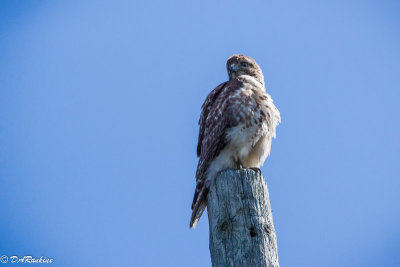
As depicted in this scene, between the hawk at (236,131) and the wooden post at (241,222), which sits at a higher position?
the hawk at (236,131)

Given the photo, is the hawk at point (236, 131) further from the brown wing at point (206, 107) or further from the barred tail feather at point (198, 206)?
the barred tail feather at point (198, 206)

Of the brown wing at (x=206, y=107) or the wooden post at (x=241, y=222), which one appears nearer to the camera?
the wooden post at (x=241, y=222)

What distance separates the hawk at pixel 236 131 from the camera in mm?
5027

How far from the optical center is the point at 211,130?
523 cm

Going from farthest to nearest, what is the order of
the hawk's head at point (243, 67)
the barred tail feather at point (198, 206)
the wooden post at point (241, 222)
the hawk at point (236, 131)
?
1. the hawk's head at point (243, 67)
2. the hawk at point (236, 131)
3. the barred tail feather at point (198, 206)
4. the wooden post at point (241, 222)

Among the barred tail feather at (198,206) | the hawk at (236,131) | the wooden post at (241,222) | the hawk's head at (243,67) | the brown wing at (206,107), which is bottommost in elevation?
the wooden post at (241,222)

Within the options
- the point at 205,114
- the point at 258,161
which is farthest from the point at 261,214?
the point at 205,114

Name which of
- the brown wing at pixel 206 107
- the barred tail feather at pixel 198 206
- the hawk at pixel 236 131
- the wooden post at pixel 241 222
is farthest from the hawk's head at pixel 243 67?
the wooden post at pixel 241 222

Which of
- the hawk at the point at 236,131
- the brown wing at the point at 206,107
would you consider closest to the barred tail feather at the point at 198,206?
the hawk at the point at 236,131

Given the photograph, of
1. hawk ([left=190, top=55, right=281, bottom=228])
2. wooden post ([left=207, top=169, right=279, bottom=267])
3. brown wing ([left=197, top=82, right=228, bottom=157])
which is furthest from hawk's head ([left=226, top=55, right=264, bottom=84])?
wooden post ([left=207, top=169, right=279, bottom=267])

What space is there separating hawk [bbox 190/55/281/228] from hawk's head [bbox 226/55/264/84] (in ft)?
3.66

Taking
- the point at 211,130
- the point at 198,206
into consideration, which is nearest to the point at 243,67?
the point at 211,130

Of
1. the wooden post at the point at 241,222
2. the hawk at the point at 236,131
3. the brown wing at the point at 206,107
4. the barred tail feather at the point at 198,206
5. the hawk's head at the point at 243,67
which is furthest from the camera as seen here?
the hawk's head at the point at 243,67

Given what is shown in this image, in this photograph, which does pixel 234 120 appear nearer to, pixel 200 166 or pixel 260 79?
pixel 200 166
